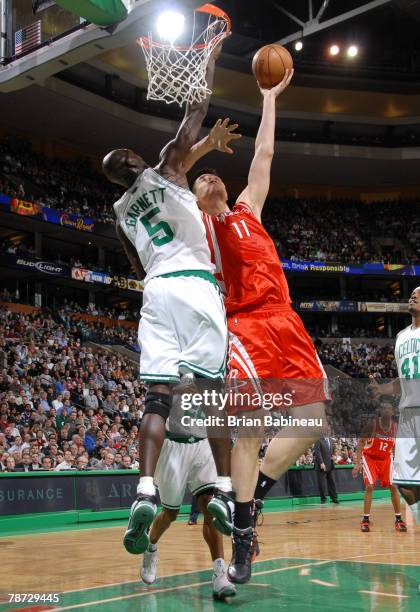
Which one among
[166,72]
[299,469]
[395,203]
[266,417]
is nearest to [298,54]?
[395,203]

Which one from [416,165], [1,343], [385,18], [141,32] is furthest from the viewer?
[416,165]

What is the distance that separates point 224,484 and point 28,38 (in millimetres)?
3802

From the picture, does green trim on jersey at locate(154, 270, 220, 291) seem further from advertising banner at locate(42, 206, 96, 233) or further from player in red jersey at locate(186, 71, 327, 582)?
advertising banner at locate(42, 206, 96, 233)

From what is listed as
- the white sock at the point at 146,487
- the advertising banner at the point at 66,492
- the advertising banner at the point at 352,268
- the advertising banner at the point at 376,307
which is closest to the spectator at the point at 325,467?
the advertising banner at the point at 66,492

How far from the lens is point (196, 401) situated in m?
3.89

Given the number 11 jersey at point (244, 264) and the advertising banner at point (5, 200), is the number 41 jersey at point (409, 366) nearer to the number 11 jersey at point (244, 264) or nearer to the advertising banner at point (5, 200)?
the number 11 jersey at point (244, 264)

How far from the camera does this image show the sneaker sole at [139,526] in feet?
10.8

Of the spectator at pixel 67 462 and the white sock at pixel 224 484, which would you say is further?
the spectator at pixel 67 462

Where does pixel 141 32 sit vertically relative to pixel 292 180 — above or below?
below

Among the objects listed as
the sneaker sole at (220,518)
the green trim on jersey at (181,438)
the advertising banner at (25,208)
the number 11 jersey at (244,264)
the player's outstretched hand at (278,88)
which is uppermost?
the advertising banner at (25,208)

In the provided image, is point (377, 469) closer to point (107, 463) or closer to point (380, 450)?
point (380, 450)

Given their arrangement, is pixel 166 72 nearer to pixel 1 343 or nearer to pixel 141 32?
pixel 141 32

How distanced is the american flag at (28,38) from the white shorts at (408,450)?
400 centimetres

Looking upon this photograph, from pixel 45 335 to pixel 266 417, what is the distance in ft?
54.8
